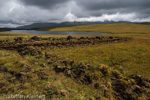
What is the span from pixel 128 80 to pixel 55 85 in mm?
10299

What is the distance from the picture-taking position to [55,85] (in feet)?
36.1

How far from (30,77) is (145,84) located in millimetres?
15755

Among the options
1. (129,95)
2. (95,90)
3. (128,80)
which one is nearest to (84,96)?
(95,90)

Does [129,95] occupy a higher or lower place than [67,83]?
lower

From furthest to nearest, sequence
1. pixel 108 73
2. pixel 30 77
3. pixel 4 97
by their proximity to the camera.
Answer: pixel 108 73 → pixel 30 77 → pixel 4 97

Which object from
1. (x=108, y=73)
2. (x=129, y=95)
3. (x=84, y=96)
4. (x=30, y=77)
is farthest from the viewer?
(x=108, y=73)

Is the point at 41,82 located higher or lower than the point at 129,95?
higher

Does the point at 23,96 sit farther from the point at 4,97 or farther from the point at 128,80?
the point at 128,80

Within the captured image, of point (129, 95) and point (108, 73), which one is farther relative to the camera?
point (108, 73)

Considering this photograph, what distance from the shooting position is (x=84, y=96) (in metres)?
9.77

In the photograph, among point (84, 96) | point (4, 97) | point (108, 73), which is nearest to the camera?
point (4, 97)

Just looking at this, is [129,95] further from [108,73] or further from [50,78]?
[50,78]

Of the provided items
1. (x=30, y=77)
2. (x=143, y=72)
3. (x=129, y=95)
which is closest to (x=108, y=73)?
(x=129, y=95)

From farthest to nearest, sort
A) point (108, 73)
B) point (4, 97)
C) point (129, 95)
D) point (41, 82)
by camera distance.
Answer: point (108, 73), point (41, 82), point (129, 95), point (4, 97)
